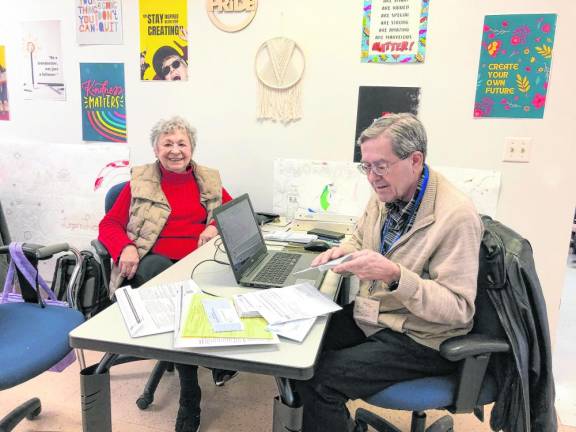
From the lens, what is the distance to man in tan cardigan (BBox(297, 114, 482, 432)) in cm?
121

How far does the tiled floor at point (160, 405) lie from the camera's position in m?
1.86

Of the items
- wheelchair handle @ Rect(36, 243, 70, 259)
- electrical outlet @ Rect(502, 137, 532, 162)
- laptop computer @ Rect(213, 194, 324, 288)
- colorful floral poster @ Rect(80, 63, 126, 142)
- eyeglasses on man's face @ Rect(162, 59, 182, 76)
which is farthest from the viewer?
colorful floral poster @ Rect(80, 63, 126, 142)

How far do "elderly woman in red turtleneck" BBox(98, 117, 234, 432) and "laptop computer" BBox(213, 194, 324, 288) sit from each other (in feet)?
1.39

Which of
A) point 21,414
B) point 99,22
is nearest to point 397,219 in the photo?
point 21,414

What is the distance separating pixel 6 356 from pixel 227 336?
2.71 ft

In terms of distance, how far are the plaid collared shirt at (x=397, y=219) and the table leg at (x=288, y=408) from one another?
0.54 m

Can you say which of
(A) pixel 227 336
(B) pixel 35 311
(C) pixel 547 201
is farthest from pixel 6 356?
(C) pixel 547 201

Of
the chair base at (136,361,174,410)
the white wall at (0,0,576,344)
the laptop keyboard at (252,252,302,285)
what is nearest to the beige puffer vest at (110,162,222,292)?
the chair base at (136,361,174,410)

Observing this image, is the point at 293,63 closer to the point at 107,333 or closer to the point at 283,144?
the point at 283,144

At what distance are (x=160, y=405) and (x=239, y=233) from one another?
0.96m

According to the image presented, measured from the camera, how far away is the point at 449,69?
2.20 metres

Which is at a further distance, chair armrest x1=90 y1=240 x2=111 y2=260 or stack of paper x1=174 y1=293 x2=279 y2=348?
chair armrest x1=90 y1=240 x2=111 y2=260

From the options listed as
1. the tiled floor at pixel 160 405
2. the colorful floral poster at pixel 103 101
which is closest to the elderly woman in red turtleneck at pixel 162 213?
the tiled floor at pixel 160 405

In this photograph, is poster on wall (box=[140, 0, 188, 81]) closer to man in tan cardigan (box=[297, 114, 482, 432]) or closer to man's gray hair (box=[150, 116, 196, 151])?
man's gray hair (box=[150, 116, 196, 151])
